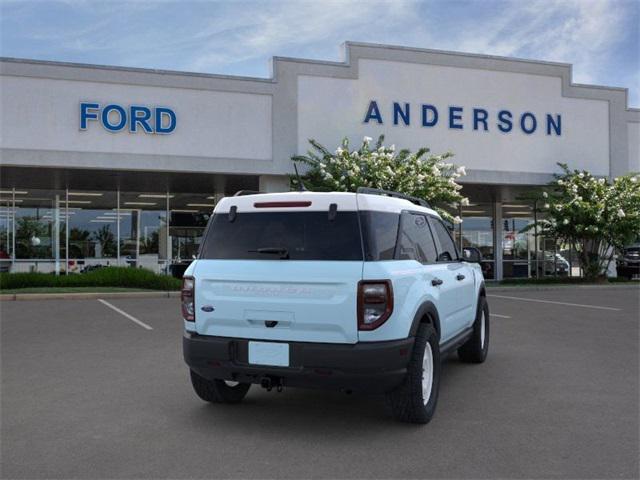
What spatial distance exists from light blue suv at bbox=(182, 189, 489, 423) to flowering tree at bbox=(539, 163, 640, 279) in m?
18.3

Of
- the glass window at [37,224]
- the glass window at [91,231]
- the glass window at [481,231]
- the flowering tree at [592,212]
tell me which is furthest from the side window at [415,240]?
the glass window at [481,231]

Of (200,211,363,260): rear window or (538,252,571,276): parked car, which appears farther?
(538,252,571,276): parked car

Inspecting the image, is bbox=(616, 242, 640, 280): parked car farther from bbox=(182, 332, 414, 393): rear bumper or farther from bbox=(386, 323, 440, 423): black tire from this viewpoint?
bbox=(182, 332, 414, 393): rear bumper

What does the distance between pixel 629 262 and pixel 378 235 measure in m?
25.7

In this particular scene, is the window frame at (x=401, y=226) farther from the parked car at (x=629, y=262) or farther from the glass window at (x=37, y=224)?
the parked car at (x=629, y=262)

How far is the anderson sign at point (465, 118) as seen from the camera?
21875mm

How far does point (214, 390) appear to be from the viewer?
568 cm

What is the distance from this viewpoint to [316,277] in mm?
4793

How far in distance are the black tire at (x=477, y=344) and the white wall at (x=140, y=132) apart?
13574 millimetres

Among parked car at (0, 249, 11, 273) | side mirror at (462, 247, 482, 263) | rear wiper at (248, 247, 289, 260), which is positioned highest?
rear wiper at (248, 247, 289, 260)

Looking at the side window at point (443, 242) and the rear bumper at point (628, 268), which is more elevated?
the side window at point (443, 242)

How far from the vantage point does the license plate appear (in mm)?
4793

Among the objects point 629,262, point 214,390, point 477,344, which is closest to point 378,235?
point 214,390

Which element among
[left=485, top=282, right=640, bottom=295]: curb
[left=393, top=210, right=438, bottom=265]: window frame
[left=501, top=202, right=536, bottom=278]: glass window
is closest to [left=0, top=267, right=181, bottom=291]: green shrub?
[left=485, top=282, right=640, bottom=295]: curb
